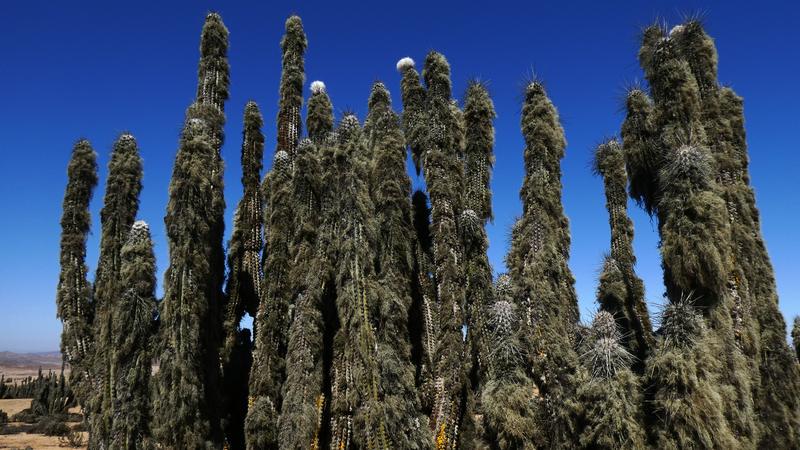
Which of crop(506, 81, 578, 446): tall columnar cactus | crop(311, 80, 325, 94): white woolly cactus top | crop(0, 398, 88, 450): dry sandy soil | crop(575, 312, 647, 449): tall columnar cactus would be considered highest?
crop(311, 80, 325, 94): white woolly cactus top

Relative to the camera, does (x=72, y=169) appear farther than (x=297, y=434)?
Yes

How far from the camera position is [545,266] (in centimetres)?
1036

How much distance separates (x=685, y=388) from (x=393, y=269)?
7504 mm

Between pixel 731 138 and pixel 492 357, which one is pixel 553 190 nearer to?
pixel 492 357

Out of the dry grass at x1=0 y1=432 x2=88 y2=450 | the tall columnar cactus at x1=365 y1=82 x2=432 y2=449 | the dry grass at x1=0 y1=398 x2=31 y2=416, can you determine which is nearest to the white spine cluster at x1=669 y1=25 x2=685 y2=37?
the tall columnar cactus at x1=365 y1=82 x2=432 y2=449

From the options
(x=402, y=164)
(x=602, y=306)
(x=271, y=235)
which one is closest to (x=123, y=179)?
(x=271, y=235)

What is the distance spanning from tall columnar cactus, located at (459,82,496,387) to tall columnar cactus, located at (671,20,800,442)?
5.23 m

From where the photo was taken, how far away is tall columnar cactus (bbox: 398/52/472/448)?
12.7 meters

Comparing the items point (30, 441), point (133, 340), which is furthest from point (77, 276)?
point (30, 441)

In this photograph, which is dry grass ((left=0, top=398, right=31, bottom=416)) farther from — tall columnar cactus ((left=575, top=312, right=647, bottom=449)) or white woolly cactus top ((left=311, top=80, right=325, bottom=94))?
tall columnar cactus ((left=575, top=312, right=647, bottom=449))

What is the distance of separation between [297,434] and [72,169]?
10724 millimetres

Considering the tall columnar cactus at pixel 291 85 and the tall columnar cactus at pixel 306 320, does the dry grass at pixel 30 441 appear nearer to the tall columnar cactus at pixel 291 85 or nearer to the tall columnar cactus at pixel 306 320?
the tall columnar cactus at pixel 306 320

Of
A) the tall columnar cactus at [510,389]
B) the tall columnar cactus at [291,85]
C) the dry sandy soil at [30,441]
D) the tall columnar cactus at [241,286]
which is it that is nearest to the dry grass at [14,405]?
the dry sandy soil at [30,441]

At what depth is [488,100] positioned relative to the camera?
1550cm
